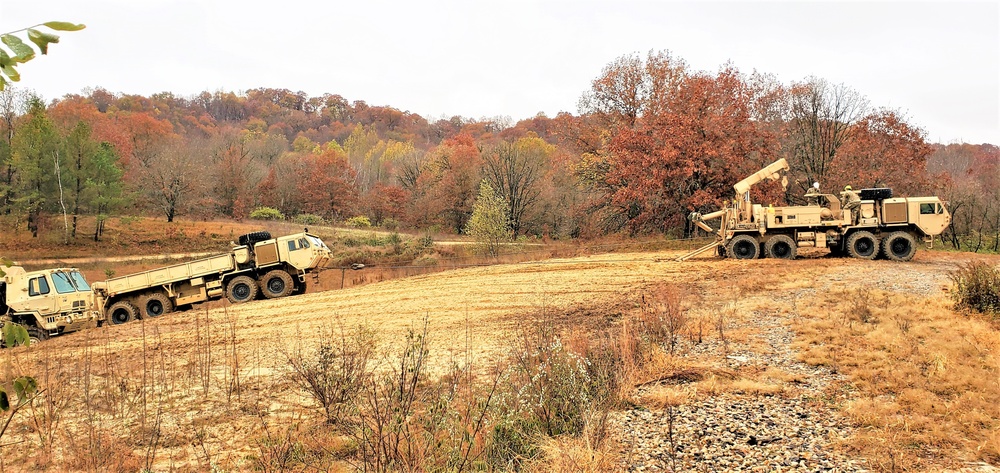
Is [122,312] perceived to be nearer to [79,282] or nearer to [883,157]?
[79,282]

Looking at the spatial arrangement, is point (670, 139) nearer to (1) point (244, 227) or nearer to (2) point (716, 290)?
(2) point (716, 290)

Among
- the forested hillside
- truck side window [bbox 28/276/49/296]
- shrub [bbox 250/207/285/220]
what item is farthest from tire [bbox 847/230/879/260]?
shrub [bbox 250/207/285/220]

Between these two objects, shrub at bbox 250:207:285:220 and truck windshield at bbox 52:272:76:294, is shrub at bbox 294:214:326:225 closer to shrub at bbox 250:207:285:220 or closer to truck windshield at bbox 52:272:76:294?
shrub at bbox 250:207:285:220

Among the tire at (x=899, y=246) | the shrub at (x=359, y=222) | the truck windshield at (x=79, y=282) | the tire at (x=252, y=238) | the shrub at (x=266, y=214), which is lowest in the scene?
the truck windshield at (x=79, y=282)

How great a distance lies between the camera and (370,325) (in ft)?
47.4

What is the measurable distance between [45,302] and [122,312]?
272 cm

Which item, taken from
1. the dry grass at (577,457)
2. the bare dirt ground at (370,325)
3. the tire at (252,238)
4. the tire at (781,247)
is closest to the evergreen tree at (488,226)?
the bare dirt ground at (370,325)

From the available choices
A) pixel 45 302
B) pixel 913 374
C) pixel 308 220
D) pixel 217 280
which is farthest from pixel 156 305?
pixel 308 220

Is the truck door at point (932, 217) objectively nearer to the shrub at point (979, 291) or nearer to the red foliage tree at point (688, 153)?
the red foliage tree at point (688, 153)

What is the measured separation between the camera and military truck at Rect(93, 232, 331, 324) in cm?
2127

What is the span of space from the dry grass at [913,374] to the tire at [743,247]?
31.2 ft

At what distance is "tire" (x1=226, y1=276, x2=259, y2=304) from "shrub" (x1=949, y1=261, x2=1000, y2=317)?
1985 centimetres

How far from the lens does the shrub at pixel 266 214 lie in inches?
2175

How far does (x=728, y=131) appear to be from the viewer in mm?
28500
